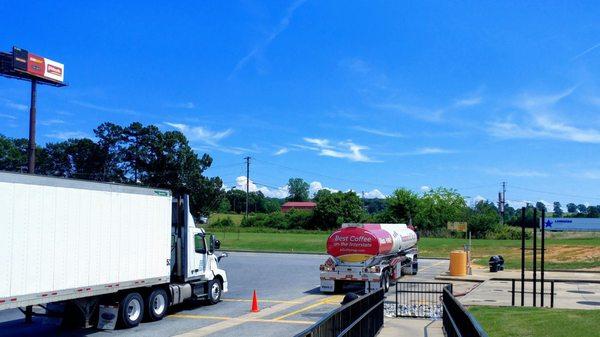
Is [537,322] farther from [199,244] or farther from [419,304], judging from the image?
[199,244]

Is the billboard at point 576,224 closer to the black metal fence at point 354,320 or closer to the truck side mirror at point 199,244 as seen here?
the truck side mirror at point 199,244

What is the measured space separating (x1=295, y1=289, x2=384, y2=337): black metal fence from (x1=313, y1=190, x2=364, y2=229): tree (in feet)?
294

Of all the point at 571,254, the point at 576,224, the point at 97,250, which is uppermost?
the point at 97,250

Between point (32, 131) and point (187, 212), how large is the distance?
4836 centimetres

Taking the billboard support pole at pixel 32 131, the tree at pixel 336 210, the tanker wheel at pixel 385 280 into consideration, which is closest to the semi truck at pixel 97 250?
the tanker wheel at pixel 385 280

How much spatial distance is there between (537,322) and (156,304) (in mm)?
9445

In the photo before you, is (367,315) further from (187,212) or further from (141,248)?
(187,212)

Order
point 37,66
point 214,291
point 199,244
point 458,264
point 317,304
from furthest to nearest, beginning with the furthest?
point 37,66 < point 458,264 < point 317,304 < point 214,291 < point 199,244

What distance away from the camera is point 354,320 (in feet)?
33.6

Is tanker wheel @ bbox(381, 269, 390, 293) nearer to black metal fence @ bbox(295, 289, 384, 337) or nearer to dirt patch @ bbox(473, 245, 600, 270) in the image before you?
black metal fence @ bbox(295, 289, 384, 337)

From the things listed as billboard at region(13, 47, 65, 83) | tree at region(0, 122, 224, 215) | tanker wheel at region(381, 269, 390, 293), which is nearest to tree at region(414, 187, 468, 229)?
tree at region(0, 122, 224, 215)

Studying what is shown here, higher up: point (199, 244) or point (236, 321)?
point (199, 244)

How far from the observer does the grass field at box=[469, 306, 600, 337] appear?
12.0 metres

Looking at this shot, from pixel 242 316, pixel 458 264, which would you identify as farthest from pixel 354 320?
pixel 458 264
